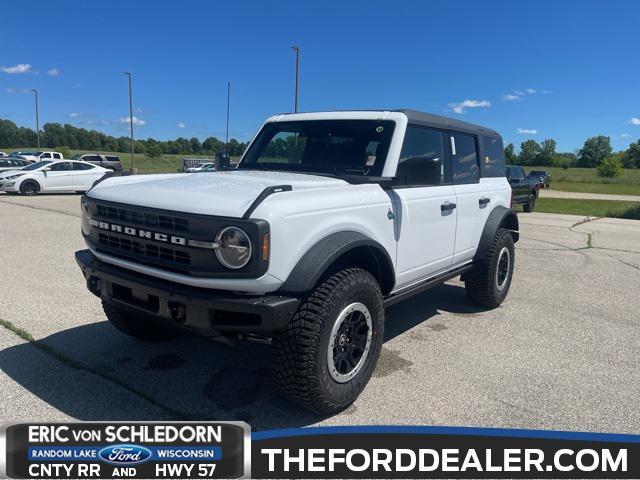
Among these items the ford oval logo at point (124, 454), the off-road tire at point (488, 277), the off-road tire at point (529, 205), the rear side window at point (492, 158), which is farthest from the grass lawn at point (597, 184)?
the ford oval logo at point (124, 454)

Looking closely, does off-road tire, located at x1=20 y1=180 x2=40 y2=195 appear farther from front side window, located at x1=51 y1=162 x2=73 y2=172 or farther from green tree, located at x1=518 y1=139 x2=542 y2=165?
green tree, located at x1=518 y1=139 x2=542 y2=165

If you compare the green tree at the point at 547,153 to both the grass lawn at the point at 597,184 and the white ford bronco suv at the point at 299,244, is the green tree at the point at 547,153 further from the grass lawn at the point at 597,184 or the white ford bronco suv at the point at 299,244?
the white ford bronco suv at the point at 299,244

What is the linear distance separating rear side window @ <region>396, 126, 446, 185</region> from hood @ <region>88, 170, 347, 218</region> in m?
0.48

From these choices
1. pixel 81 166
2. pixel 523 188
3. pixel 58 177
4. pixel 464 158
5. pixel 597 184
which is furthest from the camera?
pixel 597 184

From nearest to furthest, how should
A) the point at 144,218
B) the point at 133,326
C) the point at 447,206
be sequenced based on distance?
1. the point at 144,218
2. the point at 133,326
3. the point at 447,206

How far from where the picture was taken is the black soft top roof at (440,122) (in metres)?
4.04

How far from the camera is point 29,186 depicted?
1827cm

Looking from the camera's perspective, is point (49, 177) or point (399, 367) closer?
point (399, 367)

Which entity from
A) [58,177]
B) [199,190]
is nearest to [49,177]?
[58,177]

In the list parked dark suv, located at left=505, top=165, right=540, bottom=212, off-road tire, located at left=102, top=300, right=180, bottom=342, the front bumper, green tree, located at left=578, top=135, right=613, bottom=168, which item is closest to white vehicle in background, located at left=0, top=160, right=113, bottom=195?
parked dark suv, located at left=505, top=165, right=540, bottom=212

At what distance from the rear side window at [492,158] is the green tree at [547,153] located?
113 m

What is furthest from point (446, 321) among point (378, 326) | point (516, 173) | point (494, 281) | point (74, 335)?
point (516, 173)

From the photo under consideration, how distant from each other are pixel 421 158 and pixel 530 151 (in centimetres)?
13333

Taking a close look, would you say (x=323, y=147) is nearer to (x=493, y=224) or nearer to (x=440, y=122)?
(x=440, y=122)
